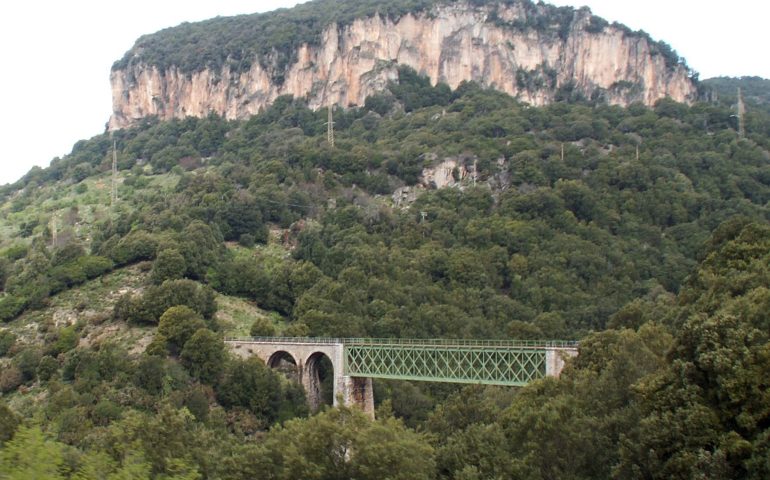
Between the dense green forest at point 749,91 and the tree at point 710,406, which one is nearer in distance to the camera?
the tree at point 710,406

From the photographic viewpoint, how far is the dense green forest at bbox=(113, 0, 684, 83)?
139 m

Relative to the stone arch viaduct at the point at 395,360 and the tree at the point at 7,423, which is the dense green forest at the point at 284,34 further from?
the tree at the point at 7,423

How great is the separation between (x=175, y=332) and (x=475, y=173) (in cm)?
5218

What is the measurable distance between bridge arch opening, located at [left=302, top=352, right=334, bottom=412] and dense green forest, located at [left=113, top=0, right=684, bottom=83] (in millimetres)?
82719

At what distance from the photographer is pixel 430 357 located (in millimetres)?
53625

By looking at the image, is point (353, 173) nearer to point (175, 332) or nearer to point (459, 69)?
point (459, 69)

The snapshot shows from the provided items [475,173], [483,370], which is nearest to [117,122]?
[475,173]

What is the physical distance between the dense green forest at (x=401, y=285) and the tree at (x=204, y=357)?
0.11 metres

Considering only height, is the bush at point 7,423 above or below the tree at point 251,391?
above

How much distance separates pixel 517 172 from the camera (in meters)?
102

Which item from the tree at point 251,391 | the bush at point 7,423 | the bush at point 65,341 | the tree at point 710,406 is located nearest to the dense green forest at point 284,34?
the bush at point 65,341

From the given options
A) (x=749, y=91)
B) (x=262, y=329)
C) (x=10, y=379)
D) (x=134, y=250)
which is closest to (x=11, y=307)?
(x=134, y=250)

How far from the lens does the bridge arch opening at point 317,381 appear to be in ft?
199

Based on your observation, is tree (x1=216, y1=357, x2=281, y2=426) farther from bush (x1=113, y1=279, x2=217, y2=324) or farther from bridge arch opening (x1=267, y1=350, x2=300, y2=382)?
bush (x1=113, y1=279, x2=217, y2=324)
